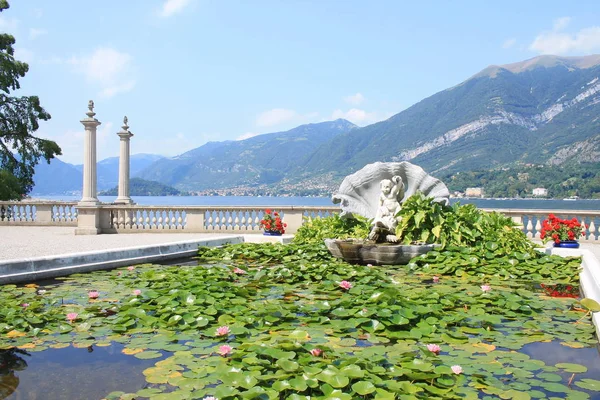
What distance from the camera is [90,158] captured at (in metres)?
19.6

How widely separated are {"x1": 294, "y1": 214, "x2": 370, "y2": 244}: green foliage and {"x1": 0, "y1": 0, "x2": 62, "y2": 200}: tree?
61.4ft

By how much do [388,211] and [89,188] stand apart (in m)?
12.9

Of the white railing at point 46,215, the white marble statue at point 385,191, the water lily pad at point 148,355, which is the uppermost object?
the white marble statue at point 385,191

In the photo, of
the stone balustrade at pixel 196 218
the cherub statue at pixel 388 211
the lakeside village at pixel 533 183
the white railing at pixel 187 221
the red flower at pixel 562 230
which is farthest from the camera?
the lakeside village at pixel 533 183

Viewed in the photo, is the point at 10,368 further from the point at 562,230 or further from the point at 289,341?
the point at 562,230

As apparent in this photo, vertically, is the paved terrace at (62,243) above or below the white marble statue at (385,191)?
below

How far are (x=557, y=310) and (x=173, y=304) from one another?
475cm

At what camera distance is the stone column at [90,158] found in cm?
1948

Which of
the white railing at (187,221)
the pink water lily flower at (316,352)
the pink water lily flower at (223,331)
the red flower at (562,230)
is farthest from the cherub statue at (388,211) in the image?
the white railing at (187,221)

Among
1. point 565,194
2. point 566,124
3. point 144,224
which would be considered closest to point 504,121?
point 566,124

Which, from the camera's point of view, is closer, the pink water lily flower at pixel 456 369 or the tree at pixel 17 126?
the pink water lily flower at pixel 456 369

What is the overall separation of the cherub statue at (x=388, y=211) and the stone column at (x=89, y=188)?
12.1 m

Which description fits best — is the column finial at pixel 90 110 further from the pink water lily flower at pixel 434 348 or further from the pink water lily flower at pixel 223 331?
the pink water lily flower at pixel 434 348

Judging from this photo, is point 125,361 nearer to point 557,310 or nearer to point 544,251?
point 557,310
